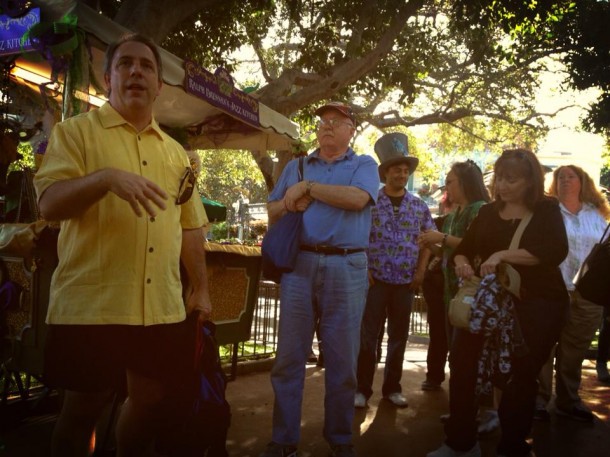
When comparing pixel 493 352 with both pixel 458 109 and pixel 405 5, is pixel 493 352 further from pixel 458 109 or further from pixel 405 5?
pixel 458 109

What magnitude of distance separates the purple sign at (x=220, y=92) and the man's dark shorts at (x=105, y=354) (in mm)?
3354

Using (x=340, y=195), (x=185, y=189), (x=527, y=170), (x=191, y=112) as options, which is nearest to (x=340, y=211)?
(x=340, y=195)

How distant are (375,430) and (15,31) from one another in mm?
3943

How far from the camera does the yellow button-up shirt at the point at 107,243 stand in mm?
2320

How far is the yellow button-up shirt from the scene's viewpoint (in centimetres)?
232

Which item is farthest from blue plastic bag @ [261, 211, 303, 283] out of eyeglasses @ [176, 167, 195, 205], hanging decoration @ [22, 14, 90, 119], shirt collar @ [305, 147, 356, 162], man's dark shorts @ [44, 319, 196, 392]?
hanging decoration @ [22, 14, 90, 119]

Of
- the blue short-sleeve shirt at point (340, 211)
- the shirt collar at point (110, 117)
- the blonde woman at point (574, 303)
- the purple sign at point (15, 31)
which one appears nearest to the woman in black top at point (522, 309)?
the blue short-sleeve shirt at point (340, 211)

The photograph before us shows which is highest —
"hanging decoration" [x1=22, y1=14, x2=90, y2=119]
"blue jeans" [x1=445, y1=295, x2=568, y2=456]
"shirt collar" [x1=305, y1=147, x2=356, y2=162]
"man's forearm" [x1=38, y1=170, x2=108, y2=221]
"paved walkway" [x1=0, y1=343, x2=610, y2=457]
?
"hanging decoration" [x1=22, y1=14, x2=90, y2=119]

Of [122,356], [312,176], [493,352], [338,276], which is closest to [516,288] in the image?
[493,352]

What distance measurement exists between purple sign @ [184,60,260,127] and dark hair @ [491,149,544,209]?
2943 millimetres

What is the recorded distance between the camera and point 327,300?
3818 mm

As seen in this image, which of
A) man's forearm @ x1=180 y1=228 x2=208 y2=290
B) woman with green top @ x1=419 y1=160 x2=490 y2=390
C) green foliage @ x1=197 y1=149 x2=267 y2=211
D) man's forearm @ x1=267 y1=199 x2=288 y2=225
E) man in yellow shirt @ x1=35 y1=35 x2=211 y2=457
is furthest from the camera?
green foliage @ x1=197 y1=149 x2=267 y2=211

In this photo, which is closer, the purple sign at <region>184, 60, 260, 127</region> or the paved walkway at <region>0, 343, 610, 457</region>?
the paved walkway at <region>0, 343, 610, 457</region>

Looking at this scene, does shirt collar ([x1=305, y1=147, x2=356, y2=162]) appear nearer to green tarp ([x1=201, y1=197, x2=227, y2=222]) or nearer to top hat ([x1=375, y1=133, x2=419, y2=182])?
top hat ([x1=375, y1=133, x2=419, y2=182])
